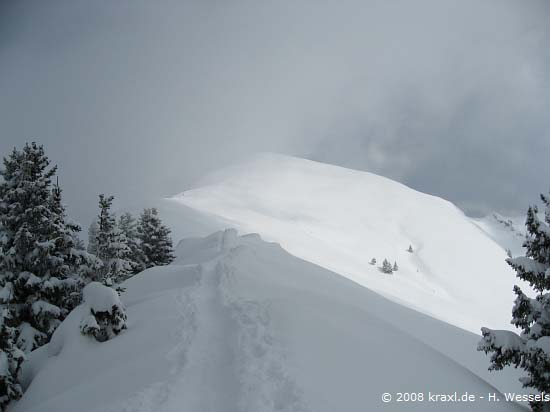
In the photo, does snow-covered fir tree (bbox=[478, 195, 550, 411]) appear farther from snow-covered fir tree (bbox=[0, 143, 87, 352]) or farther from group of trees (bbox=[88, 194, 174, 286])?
group of trees (bbox=[88, 194, 174, 286])

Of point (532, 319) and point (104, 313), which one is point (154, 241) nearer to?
point (104, 313)

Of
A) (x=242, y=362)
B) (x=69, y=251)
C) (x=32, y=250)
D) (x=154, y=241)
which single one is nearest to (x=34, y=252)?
(x=32, y=250)

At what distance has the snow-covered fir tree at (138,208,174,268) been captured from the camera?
31.1 m

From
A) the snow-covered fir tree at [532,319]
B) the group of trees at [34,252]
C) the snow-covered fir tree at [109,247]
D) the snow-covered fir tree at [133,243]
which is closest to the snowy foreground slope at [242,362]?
the snow-covered fir tree at [532,319]

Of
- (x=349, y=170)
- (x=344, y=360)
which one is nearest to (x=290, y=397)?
(x=344, y=360)

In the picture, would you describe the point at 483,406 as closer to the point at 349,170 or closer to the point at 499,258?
the point at 499,258

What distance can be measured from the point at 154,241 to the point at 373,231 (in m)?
83.5

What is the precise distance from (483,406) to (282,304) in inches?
229

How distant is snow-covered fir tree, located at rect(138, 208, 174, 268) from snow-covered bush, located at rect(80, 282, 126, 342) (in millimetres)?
20855

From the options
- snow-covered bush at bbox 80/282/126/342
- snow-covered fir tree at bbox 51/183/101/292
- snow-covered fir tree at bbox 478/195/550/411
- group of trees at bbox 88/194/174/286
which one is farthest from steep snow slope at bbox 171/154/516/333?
snow-covered bush at bbox 80/282/126/342

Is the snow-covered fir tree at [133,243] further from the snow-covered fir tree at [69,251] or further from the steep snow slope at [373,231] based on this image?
the steep snow slope at [373,231]

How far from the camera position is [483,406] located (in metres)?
8.37

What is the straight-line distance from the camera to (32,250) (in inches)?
547

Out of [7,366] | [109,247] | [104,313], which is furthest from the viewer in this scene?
[109,247]
